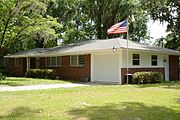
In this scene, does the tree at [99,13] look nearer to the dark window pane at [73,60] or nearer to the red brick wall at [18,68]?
the red brick wall at [18,68]

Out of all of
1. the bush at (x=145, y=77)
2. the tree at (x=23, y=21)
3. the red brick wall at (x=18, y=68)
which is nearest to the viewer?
the bush at (x=145, y=77)

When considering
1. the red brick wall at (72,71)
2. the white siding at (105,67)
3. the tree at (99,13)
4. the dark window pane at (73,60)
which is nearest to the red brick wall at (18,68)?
the red brick wall at (72,71)

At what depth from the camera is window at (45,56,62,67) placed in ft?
95.8

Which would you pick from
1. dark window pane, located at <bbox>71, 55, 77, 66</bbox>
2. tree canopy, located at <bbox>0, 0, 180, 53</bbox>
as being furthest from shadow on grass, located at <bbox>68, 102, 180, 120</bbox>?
tree canopy, located at <bbox>0, 0, 180, 53</bbox>

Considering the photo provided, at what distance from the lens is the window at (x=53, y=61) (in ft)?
95.8

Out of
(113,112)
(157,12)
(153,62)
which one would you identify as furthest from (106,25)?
(113,112)

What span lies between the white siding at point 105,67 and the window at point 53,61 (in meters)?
5.07

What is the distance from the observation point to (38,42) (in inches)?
1663

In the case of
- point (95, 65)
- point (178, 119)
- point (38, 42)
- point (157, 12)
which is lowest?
point (178, 119)

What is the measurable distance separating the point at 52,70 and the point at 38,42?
48.6ft

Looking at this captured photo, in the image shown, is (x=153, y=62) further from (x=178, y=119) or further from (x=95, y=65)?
(x=178, y=119)

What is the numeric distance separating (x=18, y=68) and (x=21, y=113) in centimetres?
2614

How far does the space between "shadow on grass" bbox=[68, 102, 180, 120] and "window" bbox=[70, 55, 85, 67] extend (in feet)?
51.0

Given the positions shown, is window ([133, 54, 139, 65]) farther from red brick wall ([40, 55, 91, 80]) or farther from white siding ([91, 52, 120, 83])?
red brick wall ([40, 55, 91, 80])
